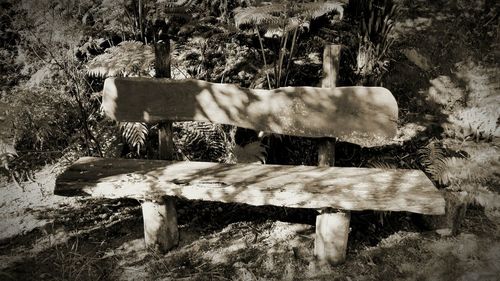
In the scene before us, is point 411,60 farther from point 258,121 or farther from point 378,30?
point 258,121

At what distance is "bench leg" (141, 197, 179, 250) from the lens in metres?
2.80

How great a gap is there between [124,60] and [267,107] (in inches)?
54.0

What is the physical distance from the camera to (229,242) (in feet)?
10.2

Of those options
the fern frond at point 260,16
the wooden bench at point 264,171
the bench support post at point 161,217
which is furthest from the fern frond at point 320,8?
the bench support post at point 161,217

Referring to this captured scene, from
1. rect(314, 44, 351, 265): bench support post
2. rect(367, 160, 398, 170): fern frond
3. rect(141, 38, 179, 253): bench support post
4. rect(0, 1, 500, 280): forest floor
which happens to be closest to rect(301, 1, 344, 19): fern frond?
rect(314, 44, 351, 265): bench support post

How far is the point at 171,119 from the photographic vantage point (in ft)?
10.0

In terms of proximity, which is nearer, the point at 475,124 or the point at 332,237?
the point at 332,237

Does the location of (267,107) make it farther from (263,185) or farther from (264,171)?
(263,185)

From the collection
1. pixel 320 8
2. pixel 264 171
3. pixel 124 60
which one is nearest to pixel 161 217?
pixel 264 171

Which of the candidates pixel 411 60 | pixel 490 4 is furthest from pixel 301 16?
pixel 490 4

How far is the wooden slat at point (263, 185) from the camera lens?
2.39 meters

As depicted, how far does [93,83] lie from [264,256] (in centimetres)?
283

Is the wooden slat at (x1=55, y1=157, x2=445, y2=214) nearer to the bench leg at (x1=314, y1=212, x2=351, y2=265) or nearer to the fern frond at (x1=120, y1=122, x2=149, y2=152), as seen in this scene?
the bench leg at (x1=314, y1=212, x2=351, y2=265)

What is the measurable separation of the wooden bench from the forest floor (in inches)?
8.6
